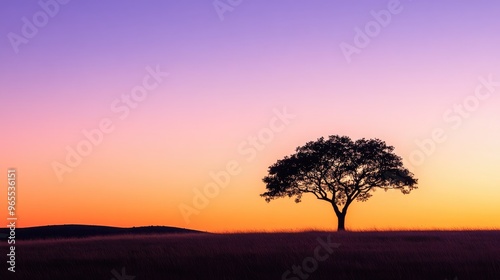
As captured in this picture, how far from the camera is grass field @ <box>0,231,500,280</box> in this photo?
2134cm

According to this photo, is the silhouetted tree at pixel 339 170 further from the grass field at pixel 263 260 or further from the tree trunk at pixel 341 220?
the grass field at pixel 263 260

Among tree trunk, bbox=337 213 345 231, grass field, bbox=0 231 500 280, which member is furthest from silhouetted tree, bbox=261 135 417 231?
grass field, bbox=0 231 500 280

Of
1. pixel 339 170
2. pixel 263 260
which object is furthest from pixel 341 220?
pixel 263 260

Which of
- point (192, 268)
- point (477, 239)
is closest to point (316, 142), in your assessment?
point (477, 239)

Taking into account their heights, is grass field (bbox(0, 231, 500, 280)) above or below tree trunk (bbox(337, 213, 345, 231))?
below

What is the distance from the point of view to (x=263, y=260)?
78.9 feet

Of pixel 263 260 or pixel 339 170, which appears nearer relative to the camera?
pixel 263 260

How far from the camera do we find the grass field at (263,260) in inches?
840

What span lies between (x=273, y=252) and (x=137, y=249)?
6248 millimetres

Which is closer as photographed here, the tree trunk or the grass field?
the grass field

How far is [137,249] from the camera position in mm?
28609

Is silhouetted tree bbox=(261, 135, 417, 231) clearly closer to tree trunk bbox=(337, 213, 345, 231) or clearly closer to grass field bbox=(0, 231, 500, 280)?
tree trunk bbox=(337, 213, 345, 231)

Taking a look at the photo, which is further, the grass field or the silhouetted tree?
the silhouetted tree

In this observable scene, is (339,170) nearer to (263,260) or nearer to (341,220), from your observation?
(341,220)
